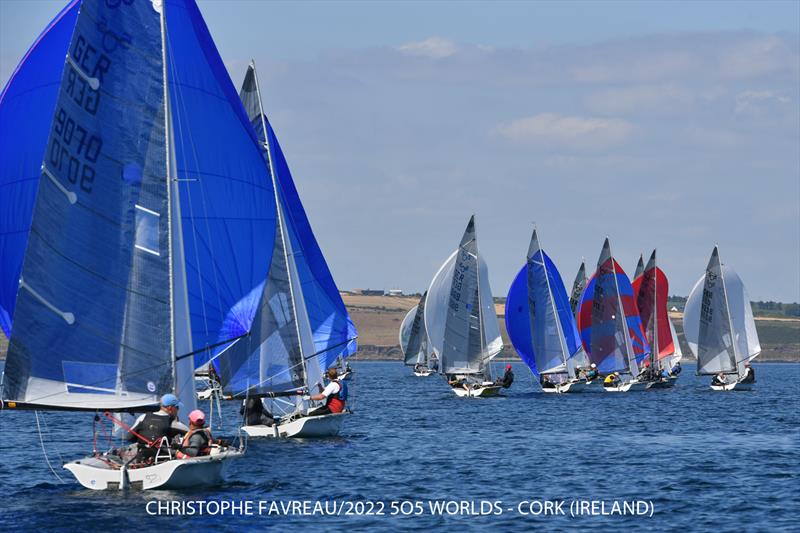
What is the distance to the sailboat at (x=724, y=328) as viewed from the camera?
87.7 m

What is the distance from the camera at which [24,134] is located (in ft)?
99.1

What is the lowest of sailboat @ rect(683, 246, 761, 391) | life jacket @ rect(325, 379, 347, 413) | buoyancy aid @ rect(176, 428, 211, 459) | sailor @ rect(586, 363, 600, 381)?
buoyancy aid @ rect(176, 428, 211, 459)

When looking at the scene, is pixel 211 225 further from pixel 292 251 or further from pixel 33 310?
pixel 292 251

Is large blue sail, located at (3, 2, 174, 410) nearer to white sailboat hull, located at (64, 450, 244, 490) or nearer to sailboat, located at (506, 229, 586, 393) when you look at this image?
white sailboat hull, located at (64, 450, 244, 490)

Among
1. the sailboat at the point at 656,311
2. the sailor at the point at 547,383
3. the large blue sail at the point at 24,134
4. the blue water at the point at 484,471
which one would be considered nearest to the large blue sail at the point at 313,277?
the blue water at the point at 484,471

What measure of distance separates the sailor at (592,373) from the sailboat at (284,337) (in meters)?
39.8

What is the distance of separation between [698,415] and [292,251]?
22.8 meters

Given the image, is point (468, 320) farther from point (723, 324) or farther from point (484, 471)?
point (484, 471)

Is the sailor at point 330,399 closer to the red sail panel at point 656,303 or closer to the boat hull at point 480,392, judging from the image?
the boat hull at point 480,392

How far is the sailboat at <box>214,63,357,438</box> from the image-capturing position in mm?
43656

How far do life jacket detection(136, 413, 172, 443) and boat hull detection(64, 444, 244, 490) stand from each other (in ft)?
2.33

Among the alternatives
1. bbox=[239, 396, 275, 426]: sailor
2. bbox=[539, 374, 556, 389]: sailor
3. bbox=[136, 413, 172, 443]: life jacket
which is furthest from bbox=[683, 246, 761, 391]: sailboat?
bbox=[136, 413, 172, 443]: life jacket

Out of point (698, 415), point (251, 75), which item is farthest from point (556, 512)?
point (698, 415)

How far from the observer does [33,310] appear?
93.0 ft
